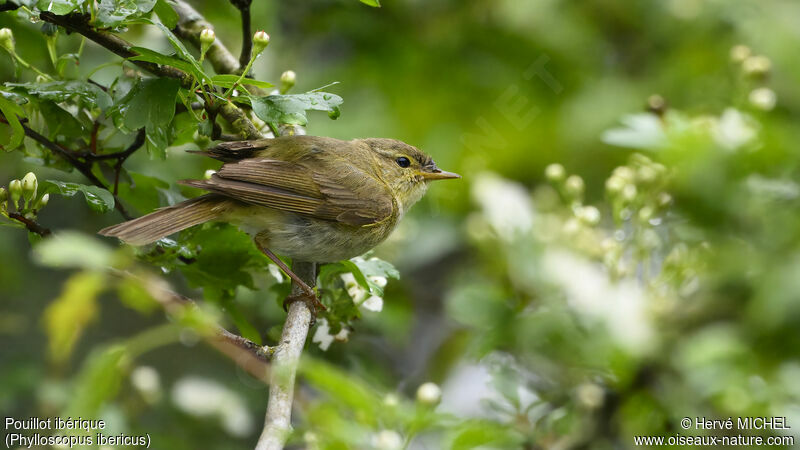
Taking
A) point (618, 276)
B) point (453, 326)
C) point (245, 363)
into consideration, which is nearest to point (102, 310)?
point (453, 326)

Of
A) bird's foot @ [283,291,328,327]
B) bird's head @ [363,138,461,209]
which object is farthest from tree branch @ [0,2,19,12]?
bird's head @ [363,138,461,209]

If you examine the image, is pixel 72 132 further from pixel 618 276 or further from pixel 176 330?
pixel 618 276

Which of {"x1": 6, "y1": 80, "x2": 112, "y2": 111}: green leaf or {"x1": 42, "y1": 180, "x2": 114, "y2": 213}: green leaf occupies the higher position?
{"x1": 6, "y1": 80, "x2": 112, "y2": 111}: green leaf

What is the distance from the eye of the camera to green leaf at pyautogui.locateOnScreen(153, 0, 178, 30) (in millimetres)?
2314

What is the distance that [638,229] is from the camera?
10.4 ft

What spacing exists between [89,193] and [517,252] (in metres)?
1.53

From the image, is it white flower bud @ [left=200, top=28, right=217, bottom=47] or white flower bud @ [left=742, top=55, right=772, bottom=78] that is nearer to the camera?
white flower bud @ [left=200, top=28, right=217, bottom=47]

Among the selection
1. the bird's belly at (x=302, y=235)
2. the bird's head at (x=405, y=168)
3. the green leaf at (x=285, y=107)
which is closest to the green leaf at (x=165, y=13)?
the green leaf at (x=285, y=107)

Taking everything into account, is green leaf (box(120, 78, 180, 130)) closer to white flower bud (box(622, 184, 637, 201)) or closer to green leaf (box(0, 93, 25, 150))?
green leaf (box(0, 93, 25, 150))

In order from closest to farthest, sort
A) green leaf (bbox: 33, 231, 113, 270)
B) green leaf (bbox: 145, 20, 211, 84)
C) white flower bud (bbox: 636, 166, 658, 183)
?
green leaf (bbox: 33, 231, 113, 270), green leaf (bbox: 145, 20, 211, 84), white flower bud (bbox: 636, 166, 658, 183)

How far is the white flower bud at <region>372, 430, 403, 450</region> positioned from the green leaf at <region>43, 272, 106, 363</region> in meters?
0.61

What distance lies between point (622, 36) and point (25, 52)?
425 cm

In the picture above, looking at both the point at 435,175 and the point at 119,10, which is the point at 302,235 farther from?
the point at 119,10

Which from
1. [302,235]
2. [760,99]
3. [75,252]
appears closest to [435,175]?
[302,235]
